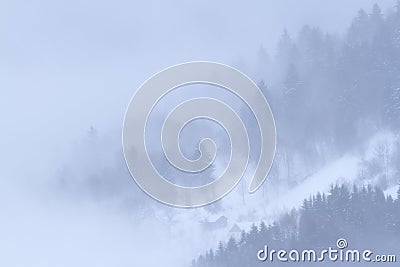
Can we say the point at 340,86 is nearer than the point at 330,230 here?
No

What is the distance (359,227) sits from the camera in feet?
253

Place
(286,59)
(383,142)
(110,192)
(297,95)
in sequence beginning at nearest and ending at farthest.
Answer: (383,142) < (110,192) < (297,95) < (286,59)

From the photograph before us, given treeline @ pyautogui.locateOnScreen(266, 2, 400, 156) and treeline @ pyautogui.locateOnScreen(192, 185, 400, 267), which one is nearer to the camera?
treeline @ pyautogui.locateOnScreen(192, 185, 400, 267)

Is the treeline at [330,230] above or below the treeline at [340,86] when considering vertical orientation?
below

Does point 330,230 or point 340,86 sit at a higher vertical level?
point 340,86

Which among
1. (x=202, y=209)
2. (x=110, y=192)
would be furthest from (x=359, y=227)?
(x=110, y=192)

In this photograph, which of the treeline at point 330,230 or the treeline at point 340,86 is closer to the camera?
the treeline at point 330,230

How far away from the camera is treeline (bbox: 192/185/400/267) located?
75.6m

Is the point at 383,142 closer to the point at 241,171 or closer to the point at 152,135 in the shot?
the point at 241,171

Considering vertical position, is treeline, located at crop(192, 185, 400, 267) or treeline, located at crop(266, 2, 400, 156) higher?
treeline, located at crop(266, 2, 400, 156)

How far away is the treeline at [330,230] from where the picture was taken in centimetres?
7562

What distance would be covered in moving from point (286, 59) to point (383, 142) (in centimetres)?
3343

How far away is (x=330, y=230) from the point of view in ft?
252

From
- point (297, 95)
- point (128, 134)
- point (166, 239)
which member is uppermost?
point (297, 95)
